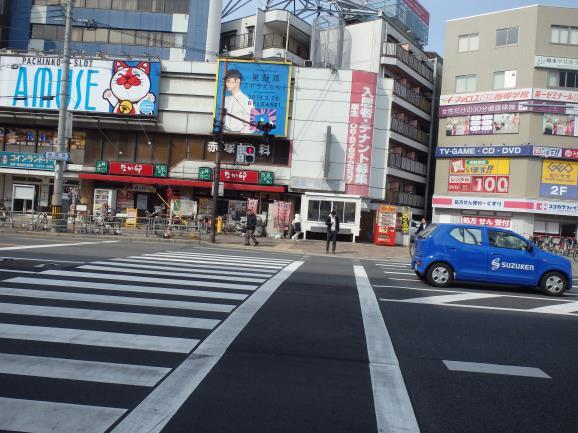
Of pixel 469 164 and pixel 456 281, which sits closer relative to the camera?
pixel 456 281

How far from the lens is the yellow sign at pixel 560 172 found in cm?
3597

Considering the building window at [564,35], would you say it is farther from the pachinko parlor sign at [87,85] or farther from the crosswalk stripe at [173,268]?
the crosswalk stripe at [173,268]

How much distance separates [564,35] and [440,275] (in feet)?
109

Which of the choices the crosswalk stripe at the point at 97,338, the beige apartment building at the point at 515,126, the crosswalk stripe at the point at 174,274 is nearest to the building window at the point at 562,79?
the beige apartment building at the point at 515,126

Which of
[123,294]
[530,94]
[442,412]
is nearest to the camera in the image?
[442,412]

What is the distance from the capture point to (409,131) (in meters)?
39.1

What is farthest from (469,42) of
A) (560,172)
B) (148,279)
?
(148,279)

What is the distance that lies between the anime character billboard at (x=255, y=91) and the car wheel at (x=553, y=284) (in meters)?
21.7

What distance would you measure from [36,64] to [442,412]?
3602 cm

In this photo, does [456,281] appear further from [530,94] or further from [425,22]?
[425,22]

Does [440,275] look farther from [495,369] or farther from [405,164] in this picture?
[405,164]

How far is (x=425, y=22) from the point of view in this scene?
52.2 metres

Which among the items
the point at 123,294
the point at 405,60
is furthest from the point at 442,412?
the point at 405,60

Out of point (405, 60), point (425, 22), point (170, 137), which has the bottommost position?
point (170, 137)
